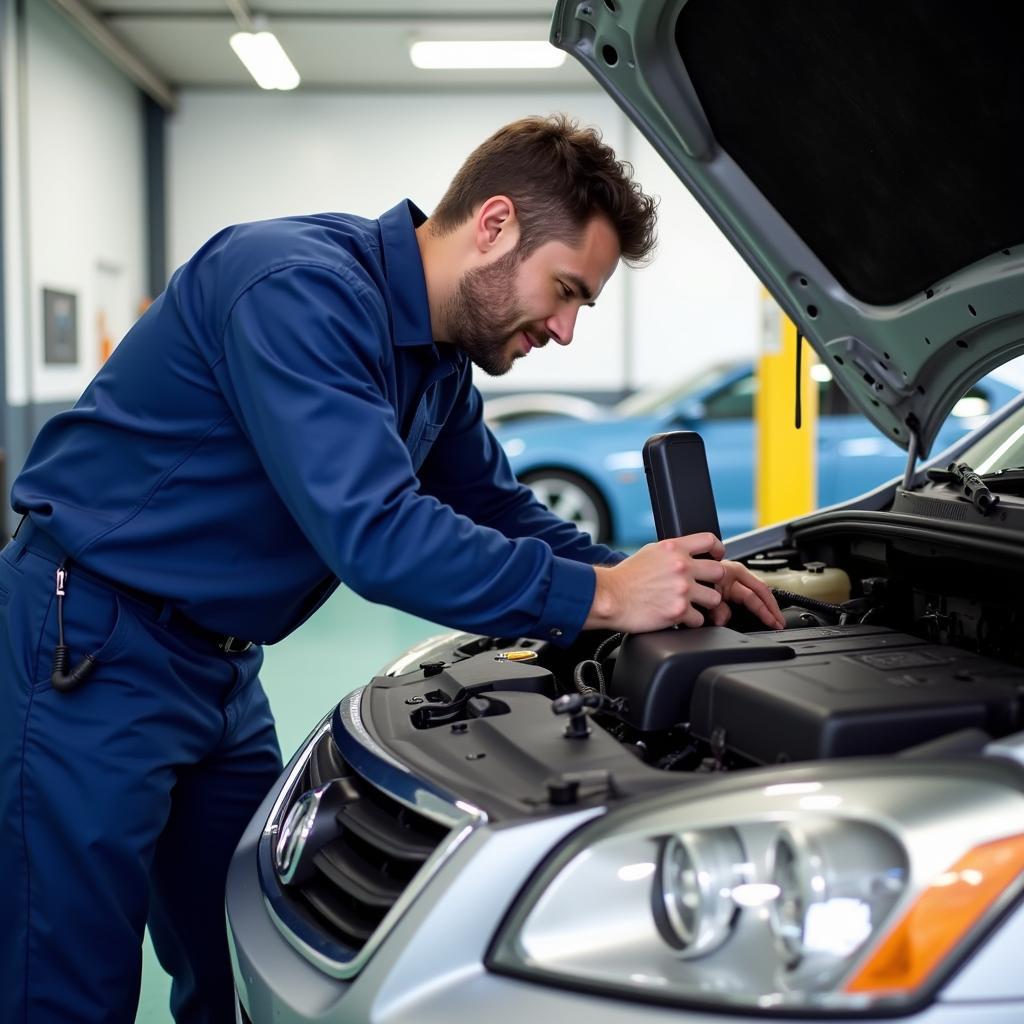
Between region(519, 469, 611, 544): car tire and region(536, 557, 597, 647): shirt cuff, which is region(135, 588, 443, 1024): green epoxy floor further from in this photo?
region(536, 557, 597, 647): shirt cuff

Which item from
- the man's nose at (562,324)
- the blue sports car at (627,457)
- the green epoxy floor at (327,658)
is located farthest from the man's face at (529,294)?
the blue sports car at (627,457)

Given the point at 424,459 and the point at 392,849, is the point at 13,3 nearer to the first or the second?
the point at 424,459

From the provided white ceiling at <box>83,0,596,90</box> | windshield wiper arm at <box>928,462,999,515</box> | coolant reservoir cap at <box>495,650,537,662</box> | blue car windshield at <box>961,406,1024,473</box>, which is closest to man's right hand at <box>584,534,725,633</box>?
coolant reservoir cap at <box>495,650,537,662</box>

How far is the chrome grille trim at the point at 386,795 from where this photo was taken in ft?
3.41

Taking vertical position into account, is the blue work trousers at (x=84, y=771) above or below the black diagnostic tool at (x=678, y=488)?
below

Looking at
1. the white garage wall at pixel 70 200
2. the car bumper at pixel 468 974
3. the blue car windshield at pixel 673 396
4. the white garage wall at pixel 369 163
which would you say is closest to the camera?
the car bumper at pixel 468 974

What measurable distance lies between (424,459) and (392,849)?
0.86 meters

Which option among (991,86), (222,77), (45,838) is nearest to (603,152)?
(991,86)

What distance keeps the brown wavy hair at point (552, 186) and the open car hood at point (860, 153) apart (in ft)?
0.45

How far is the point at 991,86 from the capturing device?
1.39 meters

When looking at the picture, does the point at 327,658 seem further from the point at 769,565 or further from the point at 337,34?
the point at 337,34

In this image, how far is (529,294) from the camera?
154 centimetres

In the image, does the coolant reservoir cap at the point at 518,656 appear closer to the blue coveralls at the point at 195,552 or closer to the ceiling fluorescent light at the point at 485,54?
the blue coveralls at the point at 195,552

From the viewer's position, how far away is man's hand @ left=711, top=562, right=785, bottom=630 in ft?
5.16
